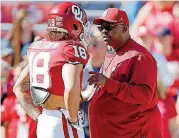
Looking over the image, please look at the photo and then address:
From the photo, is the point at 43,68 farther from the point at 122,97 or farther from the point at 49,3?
the point at 49,3

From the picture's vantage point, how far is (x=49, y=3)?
7996 millimetres

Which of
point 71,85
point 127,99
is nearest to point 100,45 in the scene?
point 127,99

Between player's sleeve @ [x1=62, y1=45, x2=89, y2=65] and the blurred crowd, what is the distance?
1.79 meters

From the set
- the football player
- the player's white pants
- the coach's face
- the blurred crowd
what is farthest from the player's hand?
the blurred crowd

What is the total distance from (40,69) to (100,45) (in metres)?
2.55

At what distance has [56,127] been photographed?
4.56 m

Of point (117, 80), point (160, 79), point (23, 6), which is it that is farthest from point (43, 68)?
point (23, 6)

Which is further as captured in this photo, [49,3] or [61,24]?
[49,3]

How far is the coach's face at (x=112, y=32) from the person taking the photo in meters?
5.02

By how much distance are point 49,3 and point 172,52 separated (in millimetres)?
1788

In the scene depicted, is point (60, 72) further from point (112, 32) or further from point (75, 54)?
point (112, 32)

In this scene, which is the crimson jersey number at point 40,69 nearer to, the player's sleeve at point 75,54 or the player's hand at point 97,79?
the player's sleeve at point 75,54

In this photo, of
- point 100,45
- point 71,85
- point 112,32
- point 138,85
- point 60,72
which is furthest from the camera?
point 100,45

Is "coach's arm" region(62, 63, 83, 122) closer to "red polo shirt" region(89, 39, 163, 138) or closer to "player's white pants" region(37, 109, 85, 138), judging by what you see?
"player's white pants" region(37, 109, 85, 138)
